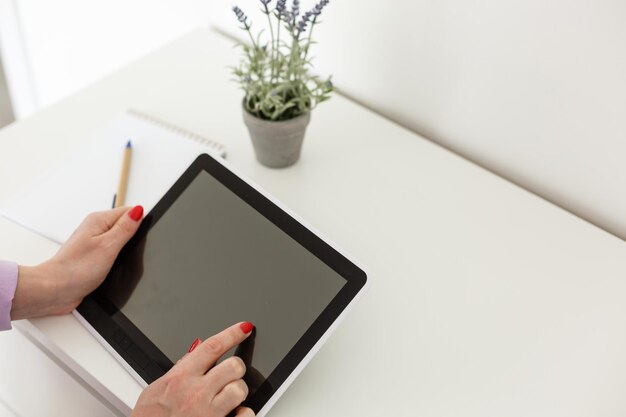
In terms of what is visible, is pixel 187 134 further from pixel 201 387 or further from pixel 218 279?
pixel 201 387

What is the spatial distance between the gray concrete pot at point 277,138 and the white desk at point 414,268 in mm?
22

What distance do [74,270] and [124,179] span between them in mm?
173

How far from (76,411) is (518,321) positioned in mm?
555

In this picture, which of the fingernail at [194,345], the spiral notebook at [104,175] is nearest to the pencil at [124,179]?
the spiral notebook at [104,175]

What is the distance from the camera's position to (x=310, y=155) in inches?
33.2

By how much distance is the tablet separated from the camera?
1.84 feet

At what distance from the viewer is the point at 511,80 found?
753 mm

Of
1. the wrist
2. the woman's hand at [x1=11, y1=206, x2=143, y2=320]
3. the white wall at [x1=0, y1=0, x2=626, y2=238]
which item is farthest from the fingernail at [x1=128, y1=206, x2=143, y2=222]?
the white wall at [x1=0, y1=0, x2=626, y2=238]

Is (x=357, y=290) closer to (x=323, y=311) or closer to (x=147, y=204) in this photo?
(x=323, y=311)

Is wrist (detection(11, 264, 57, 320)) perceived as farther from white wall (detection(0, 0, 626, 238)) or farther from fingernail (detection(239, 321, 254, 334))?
white wall (detection(0, 0, 626, 238))

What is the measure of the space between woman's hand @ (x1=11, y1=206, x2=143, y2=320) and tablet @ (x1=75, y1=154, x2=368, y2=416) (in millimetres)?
14

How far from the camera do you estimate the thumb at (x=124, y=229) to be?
2.11 feet

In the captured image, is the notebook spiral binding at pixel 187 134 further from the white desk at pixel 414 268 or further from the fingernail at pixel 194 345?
the fingernail at pixel 194 345

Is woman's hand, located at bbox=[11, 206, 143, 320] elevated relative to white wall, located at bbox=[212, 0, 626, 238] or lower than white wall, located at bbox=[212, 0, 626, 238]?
lower
